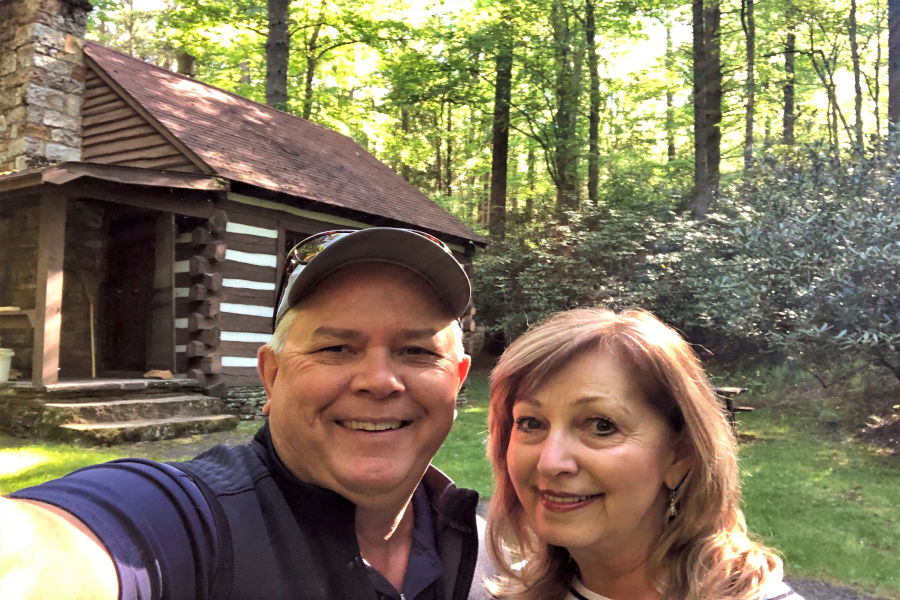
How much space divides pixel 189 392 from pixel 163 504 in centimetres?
879

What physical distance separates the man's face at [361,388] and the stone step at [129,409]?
708 cm

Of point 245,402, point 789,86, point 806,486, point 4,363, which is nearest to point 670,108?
point 789,86

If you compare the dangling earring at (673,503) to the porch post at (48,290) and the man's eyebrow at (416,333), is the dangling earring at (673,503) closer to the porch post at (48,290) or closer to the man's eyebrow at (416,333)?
the man's eyebrow at (416,333)

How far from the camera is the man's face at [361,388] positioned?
1638 millimetres

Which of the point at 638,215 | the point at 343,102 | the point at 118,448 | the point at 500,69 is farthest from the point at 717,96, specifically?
the point at 118,448

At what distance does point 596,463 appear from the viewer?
1.74m

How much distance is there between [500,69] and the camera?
69.3 feet

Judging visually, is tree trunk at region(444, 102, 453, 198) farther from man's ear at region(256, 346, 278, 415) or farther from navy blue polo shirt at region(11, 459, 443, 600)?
navy blue polo shirt at region(11, 459, 443, 600)

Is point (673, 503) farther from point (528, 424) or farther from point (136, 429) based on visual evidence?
point (136, 429)

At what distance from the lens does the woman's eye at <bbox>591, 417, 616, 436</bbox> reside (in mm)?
1805

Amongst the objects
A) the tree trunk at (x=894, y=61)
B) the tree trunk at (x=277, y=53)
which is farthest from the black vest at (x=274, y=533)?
the tree trunk at (x=277, y=53)

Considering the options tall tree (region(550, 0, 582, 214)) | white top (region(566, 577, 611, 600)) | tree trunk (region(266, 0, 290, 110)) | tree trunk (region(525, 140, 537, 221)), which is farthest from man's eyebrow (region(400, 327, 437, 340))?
tree trunk (region(525, 140, 537, 221))

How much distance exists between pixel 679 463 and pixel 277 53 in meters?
15.8

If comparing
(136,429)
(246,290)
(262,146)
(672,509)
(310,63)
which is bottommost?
(136,429)
